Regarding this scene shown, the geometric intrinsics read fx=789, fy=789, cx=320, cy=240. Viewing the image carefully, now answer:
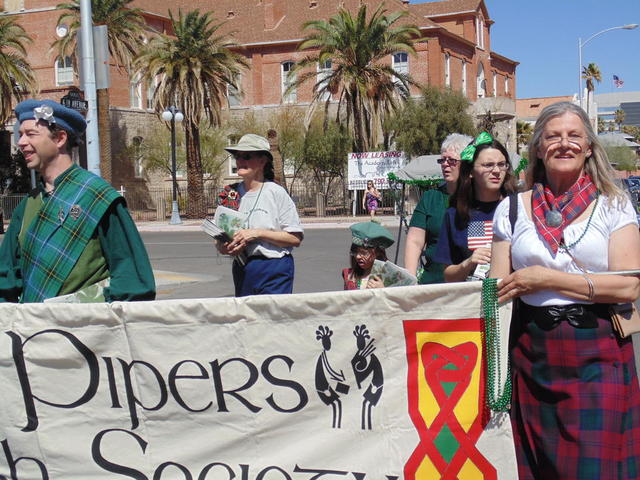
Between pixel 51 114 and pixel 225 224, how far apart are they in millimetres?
1724

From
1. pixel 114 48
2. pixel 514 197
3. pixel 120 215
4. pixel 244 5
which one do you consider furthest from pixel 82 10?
pixel 244 5

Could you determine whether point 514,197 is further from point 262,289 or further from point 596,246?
point 262,289

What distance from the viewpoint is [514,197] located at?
3332 mm

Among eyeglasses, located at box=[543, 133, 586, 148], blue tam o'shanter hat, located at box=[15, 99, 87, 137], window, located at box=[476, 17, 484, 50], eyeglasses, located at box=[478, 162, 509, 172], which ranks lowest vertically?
eyeglasses, located at box=[478, 162, 509, 172]

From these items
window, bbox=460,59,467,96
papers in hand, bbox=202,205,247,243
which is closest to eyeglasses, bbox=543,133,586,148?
papers in hand, bbox=202,205,247,243

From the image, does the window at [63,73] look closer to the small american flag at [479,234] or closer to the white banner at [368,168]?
the white banner at [368,168]

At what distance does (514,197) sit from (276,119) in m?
46.5

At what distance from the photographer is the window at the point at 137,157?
4881cm

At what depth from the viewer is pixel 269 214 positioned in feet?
17.5

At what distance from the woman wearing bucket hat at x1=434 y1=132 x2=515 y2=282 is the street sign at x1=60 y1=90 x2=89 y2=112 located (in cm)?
678

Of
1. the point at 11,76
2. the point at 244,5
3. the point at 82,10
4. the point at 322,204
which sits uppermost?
the point at 244,5

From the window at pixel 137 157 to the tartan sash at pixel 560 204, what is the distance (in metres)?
47.1

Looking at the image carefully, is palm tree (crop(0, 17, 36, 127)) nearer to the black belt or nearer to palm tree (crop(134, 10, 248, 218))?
palm tree (crop(134, 10, 248, 218))

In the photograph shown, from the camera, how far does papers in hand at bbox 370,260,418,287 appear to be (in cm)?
478
